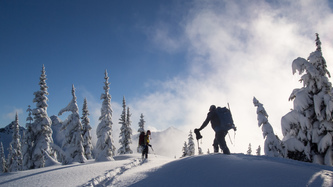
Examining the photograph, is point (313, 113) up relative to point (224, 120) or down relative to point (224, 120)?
up

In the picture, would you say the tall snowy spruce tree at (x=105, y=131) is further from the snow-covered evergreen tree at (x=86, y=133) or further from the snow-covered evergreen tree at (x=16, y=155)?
the snow-covered evergreen tree at (x=16, y=155)

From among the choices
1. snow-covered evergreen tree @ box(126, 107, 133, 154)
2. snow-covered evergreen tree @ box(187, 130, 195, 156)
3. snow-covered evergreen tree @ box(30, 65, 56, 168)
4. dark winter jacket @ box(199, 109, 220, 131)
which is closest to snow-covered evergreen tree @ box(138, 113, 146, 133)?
snow-covered evergreen tree @ box(126, 107, 133, 154)

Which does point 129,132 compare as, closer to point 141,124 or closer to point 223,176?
point 141,124

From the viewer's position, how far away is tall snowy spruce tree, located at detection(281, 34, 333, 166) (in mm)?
13070

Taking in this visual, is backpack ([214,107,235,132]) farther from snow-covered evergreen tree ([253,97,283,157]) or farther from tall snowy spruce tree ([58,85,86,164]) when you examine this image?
tall snowy spruce tree ([58,85,86,164])

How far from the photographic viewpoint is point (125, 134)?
39625 mm

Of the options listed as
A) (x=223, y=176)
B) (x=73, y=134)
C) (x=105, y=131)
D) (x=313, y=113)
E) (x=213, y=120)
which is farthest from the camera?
(x=73, y=134)

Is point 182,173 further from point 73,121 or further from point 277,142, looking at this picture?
point 73,121

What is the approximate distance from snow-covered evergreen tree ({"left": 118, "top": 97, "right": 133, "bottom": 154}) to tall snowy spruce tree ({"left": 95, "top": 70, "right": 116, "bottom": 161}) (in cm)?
923

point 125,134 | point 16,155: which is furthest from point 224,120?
point 16,155

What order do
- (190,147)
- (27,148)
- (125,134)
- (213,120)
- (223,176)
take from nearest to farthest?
1. (223,176)
2. (213,120)
3. (27,148)
4. (125,134)
5. (190,147)

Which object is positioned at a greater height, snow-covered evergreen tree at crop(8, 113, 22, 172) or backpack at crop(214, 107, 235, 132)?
backpack at crop(214, 107, 235, 132)

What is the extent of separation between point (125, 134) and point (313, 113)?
109ft

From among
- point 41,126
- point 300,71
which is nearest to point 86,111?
point 41,126
